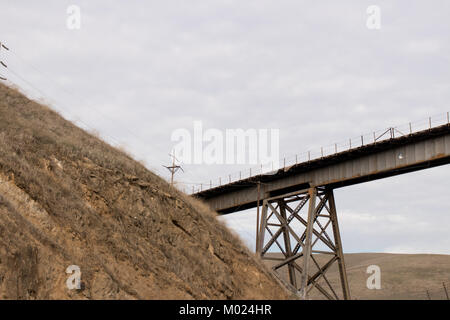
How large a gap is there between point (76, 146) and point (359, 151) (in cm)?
1752

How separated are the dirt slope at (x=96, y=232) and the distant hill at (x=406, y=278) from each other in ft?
191

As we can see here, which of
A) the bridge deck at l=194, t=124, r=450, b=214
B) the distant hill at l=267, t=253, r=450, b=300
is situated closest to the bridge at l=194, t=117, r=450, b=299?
the bridge deck at l=194, t=124, r=450, b=214

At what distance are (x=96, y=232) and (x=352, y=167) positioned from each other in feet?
64.3

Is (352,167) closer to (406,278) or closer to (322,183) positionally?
(322,183)

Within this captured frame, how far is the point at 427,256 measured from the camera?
114 m

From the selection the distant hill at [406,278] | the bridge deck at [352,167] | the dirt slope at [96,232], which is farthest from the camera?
the distant hill at [406,278]

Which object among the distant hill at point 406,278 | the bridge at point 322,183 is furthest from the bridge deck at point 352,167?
the distant hill at point 406,278

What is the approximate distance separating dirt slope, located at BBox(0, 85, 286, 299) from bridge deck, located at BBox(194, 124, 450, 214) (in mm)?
9642

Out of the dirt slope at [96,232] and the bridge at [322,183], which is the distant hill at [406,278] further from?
the dirt slope at [96,232]

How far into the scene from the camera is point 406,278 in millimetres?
95875

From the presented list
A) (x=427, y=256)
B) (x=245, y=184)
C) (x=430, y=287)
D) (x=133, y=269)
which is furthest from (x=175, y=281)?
(x=427, y=256)

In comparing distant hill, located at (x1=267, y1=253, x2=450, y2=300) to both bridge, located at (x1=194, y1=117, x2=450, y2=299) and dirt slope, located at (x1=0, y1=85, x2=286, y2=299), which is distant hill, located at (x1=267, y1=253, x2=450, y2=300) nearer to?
bridge, located at (x1=194, y1=117, x2=450, y2=299)

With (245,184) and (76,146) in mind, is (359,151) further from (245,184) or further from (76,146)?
(76,146)

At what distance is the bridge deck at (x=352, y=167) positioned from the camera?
95.9 ft
